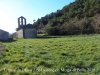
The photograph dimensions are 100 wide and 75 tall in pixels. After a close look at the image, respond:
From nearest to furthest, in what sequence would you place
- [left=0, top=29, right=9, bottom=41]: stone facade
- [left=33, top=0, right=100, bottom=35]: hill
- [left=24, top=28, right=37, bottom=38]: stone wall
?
[left=0, top=29, right=9, bottom=41]: stone facade, [left=24, top=28, right=37, bottom=38]: stone wall, [left=33, top=0, right=100, bottom=35]: hill

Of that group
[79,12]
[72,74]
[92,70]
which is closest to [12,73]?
[72,74]

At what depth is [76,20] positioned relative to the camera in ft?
171

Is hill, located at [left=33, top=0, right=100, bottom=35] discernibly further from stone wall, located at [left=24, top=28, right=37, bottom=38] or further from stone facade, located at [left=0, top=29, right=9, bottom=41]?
stone facade, located at [left=0, top=29, right=9, bottom=41]

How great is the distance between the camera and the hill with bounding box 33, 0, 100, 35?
1837 inches

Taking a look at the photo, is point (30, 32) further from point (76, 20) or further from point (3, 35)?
point (76, 20)

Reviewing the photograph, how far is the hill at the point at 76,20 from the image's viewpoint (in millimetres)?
46656

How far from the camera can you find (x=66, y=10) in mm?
70562

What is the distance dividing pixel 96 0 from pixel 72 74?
192 feet

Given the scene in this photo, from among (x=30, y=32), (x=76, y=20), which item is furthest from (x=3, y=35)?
(x=76, y=20)

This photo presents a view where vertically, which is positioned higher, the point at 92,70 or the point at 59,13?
the point at 59,13

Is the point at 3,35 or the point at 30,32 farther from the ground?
the point at 30,32

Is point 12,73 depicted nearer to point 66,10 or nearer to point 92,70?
point 92,70

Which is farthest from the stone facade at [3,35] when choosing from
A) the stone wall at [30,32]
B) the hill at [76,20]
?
the hill at [76,20]

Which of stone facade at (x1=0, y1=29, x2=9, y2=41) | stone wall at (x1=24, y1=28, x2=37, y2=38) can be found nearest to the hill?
stone wall at (x1=24, y1=28, x2=37, y2=38)
